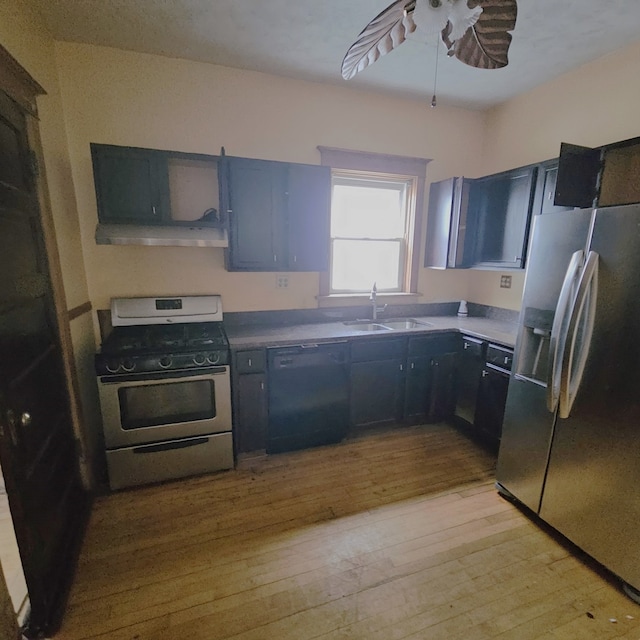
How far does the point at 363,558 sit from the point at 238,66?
3299 mm

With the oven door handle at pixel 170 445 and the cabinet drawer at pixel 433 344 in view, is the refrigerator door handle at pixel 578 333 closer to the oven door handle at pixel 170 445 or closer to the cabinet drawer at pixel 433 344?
the cabinet drawer at pixel 433 344

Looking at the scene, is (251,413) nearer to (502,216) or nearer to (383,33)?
(383,33)

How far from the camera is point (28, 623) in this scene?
Result: 54.1 inches

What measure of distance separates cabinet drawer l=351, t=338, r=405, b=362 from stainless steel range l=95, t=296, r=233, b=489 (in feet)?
3.29

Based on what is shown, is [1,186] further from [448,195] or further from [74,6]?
[448,195]

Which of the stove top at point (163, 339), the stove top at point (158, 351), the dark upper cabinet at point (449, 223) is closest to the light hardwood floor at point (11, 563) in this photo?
the stove top at point (158, 351)

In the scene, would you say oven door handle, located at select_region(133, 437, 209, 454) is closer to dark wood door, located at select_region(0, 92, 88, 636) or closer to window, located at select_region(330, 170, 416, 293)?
dark wood door, located at select_region(0, 92, 88, 636)

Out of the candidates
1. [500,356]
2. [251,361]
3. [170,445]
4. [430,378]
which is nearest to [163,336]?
[251,361]

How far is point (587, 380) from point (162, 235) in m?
2.56

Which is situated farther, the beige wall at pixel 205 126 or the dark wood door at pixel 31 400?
the beige wall at pixel 205 126

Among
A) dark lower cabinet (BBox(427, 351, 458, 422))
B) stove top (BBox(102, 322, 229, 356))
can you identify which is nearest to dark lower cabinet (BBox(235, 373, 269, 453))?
stove top (BBox(102, 322, 229, 356))

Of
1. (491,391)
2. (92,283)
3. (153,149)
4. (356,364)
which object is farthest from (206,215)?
(491,391)

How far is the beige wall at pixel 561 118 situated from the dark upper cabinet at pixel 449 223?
0.50 m

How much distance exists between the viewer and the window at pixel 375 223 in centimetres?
311
